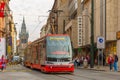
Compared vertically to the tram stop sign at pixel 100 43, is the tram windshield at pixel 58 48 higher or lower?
lower

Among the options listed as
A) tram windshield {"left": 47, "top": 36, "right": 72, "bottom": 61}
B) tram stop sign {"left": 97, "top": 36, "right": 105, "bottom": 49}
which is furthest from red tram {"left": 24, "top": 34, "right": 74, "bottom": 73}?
tram stop sign {"left": 97, "top": 36, "right": 105, "bottom": 49}

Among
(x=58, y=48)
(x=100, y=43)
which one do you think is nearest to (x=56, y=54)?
(x=58, y=48)

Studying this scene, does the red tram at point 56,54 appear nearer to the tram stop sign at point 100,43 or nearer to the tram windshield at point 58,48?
the tram windshield at point 58,48

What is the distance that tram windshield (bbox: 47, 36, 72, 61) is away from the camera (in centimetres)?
3334

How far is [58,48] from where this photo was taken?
111ft

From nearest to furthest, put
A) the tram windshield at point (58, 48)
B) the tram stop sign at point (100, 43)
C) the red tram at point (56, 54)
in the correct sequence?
the red tram at point (56, 54)
the tram windshield at point (58, 48)
the tram stop sign at point (100, 43)

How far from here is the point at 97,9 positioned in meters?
59.1

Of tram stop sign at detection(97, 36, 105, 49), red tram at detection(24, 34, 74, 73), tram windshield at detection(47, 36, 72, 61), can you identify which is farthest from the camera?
tram stop sign at detection(97, 36, 105, 49)

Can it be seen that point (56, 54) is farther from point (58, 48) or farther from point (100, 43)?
point (100, 43)

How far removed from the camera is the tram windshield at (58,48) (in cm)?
3334

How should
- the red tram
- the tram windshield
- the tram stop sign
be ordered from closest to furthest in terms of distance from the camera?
1. the red tram
2. the tram windshield
3. the tram stop sign

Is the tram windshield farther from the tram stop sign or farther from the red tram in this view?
the tram stop sign

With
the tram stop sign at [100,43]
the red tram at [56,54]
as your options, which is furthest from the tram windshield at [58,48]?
the tram stop sign at [100,43]

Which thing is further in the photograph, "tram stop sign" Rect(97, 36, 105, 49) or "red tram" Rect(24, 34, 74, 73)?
"tram stop sign" Rect(97, 36, 105, 49)
